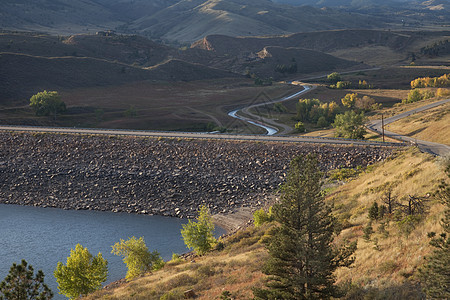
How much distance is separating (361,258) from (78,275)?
2120 centimetres

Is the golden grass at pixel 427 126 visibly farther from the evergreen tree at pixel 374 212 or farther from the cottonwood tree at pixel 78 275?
the cottonwood tree at pixel 78 275

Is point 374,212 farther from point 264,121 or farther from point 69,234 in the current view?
point 264,121

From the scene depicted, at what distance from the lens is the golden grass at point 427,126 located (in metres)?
61.5

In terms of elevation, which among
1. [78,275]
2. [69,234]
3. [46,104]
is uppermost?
[46,104]

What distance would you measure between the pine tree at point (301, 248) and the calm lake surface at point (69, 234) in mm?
25546

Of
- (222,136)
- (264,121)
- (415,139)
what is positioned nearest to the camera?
(415,139)

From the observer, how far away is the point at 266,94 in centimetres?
15475

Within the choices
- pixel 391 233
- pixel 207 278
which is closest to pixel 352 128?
pixel 391 233

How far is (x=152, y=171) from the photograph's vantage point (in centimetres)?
6606

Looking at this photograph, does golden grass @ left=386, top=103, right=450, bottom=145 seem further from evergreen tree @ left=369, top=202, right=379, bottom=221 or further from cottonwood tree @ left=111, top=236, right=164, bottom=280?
cottonwood tree @ left=111, top=236, right=164, bottom=280

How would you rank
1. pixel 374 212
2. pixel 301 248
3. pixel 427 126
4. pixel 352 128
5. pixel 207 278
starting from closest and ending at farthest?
pixel 301 248, pixel 207 278, pixel 374 212, pixel 427 126, pixel 352 128

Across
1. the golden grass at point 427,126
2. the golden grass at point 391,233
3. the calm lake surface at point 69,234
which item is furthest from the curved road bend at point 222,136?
the golden grass at point 391,233

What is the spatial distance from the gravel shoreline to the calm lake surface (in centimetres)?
210

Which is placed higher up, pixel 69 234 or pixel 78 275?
pixel 78 275
